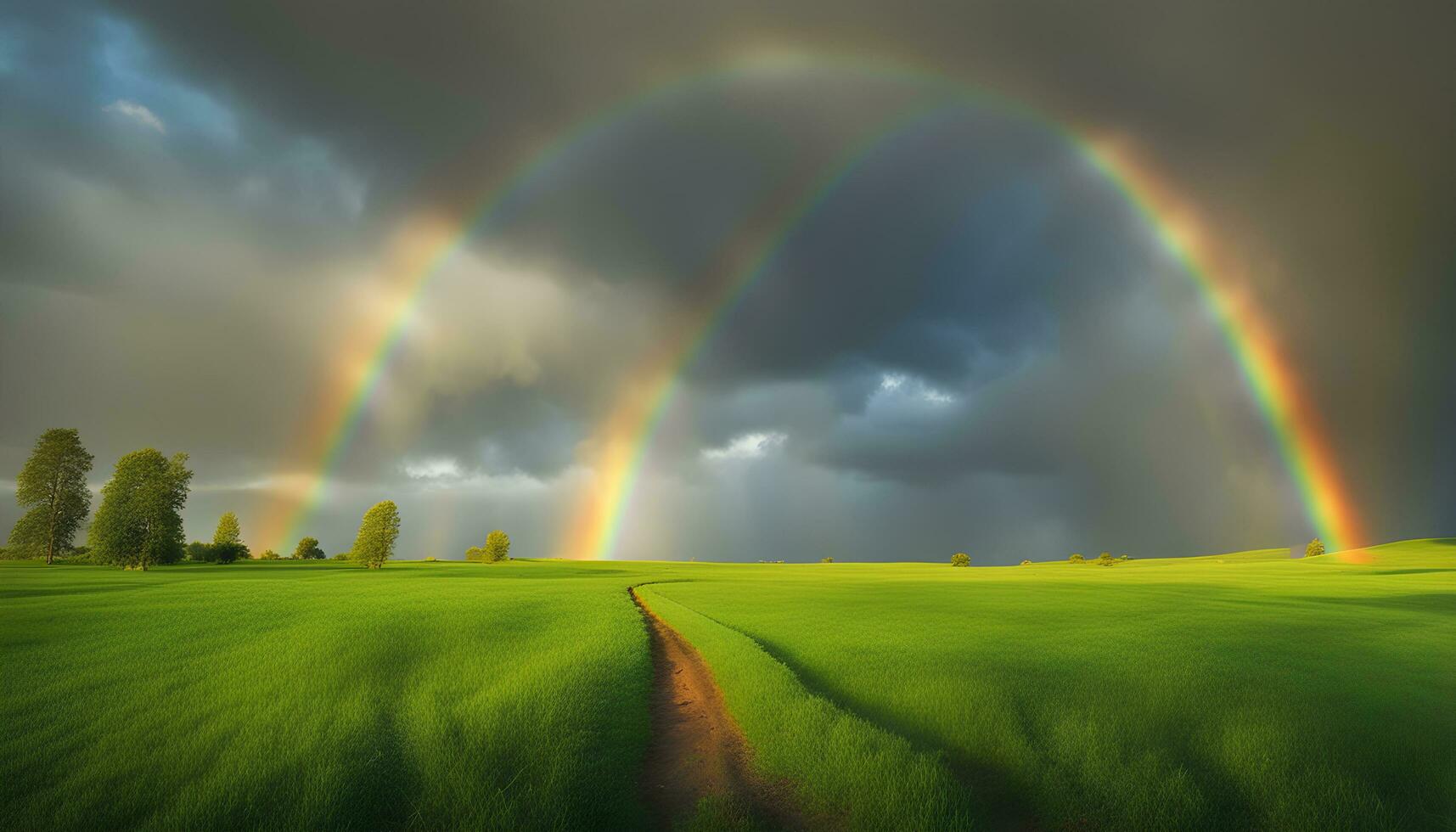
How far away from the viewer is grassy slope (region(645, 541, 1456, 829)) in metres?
9.34

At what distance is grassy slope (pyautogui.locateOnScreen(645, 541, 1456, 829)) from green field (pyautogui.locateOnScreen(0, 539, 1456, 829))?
76mm

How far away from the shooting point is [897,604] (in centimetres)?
3706

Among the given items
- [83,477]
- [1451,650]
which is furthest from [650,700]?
[83,477]

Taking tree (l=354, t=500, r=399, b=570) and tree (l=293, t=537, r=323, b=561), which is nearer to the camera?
tree (l=354, t=500, r=399, b=570)

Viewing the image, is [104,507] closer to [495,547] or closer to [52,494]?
[52,494]

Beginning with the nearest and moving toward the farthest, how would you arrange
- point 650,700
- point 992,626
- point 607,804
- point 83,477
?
point 607,804 < point 650,700 < point 992,626 < point 83,477

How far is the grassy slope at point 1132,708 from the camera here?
934 centimetres

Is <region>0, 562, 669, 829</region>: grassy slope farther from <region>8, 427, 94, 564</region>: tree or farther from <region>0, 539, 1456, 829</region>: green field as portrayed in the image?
<region>8, 427, 94, 564</region>: tree

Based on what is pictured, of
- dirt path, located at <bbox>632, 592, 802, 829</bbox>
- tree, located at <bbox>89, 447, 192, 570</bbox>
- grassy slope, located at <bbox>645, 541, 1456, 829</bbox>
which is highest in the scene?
tree, located at <bbox>89, 447, 192, 570</bbox>

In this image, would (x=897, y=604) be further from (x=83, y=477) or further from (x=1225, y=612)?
(x=83, y=477)

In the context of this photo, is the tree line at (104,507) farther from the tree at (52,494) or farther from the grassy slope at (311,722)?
the grassy slope at (311,722)

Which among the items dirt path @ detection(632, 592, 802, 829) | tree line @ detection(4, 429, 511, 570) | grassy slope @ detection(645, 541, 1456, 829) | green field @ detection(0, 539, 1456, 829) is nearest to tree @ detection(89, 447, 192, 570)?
tree line @ detection(4, 429, 511, 570)

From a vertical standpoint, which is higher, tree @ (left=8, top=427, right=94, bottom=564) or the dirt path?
tree @ (left=8, top=427, right=94, bottom=564)

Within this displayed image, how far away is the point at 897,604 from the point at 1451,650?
22.4 meters
